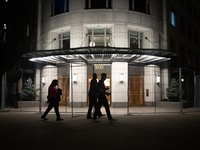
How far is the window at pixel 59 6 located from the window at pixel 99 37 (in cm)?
314

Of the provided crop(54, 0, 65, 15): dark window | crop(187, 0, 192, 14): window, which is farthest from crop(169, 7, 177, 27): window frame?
crop(54, 0, 65, 15): dark window

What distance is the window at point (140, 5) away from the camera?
19403 millimetres

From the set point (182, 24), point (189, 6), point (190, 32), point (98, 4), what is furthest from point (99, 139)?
point (189, 6)

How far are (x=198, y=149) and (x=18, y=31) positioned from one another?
97.1ft

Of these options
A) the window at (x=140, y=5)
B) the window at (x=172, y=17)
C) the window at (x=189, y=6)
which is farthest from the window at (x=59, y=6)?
the window at (x=189, y=6)

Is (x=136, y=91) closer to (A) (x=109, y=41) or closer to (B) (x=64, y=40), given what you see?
(A) (x=109, y=41)

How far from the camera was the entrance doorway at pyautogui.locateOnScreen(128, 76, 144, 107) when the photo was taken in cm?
1886

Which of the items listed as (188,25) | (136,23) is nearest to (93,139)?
(136,23)

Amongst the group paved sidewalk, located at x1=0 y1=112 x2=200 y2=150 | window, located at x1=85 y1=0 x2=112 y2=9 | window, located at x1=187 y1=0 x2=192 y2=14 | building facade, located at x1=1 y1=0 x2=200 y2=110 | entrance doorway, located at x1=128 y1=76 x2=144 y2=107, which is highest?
window, located at x1=187 y1=0 x2=192 y2=14

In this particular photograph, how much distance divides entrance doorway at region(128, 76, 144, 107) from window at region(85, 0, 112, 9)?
659 cm

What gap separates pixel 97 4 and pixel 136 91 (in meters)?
8.26

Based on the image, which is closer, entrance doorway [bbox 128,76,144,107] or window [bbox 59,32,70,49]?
entrance doorway [bbox 128,76,144,107]

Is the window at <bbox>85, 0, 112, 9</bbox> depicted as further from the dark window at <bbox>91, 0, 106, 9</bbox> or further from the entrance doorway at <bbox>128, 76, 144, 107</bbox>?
the entrance doorway at <bbox>128, 76, 144, 107</bbox>

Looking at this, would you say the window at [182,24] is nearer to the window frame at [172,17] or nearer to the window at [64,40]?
the window frame at [172,17]
